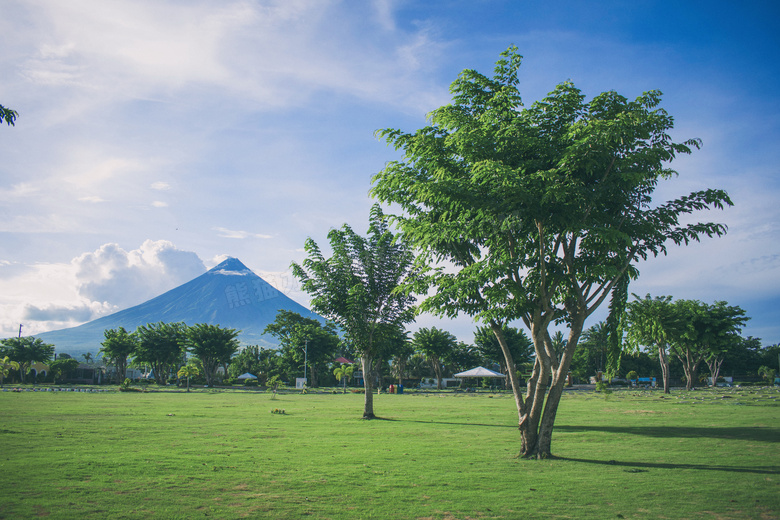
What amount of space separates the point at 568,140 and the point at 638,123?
160 cm

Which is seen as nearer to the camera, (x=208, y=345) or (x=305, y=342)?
(x=208, y=345)

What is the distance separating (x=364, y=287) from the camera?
25203 millimetres

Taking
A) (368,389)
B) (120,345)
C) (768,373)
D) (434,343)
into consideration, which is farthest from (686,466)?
(120,345)

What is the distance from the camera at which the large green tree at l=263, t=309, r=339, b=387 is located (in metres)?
81.2

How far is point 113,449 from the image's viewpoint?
13.3 metres

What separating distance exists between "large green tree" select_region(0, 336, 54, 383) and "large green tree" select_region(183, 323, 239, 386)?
2882 cm

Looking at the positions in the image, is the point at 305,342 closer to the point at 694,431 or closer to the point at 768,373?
the point at 694,431

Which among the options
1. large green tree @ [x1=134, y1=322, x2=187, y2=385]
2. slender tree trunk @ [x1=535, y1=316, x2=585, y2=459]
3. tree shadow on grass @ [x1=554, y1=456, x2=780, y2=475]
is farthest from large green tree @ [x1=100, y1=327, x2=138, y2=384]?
tree shadow on grass @ [x1=554, y1=456, x2=780, y2=475]

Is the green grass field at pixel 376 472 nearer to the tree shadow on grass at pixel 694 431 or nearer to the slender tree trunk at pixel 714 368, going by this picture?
the tree shadow on grass at pixel 694 431

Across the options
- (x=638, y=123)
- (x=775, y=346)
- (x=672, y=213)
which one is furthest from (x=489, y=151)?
(x=775, y=346)

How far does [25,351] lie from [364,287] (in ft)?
297

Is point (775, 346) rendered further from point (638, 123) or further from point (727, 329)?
point (638, 123)

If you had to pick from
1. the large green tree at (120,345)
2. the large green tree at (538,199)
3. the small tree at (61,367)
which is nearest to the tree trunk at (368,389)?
the large green tree at (538,199)

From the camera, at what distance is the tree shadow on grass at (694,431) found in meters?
16.8
